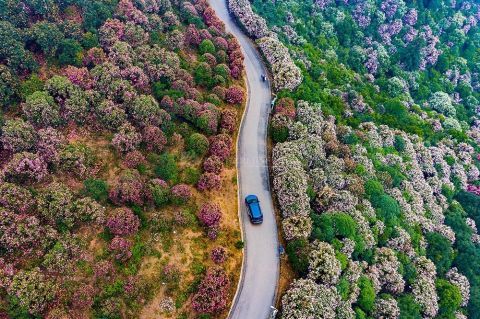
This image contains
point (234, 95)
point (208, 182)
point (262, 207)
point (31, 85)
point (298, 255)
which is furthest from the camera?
point (234, 95)

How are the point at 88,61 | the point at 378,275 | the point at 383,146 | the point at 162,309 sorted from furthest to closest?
the point at 383,146 < the point at 88,61 < the point at 378,275 < the point at 162,309

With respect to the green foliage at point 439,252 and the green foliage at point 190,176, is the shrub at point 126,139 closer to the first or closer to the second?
the green foliage at point 190,176

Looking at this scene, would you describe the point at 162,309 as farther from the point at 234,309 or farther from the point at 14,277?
the point at 14,277

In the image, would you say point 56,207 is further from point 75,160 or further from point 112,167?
point 112,167

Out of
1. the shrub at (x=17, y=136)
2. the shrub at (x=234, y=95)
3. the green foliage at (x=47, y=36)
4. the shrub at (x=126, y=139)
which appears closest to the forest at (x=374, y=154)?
the shrub at (x=234, y=95)

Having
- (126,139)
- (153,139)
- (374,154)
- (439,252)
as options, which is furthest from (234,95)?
(439,252)

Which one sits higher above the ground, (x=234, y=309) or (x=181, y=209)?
(x=181, y=209)

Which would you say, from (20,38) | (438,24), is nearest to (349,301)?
(20,38)

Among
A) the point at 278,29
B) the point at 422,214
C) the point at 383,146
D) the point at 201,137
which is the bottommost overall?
the point at 422,214
